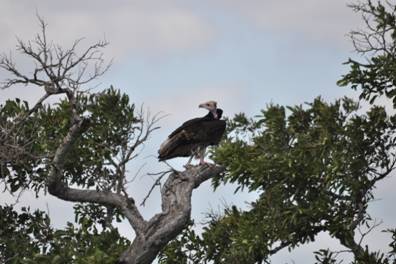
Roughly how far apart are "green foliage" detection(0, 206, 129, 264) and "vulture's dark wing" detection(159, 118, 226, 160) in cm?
230

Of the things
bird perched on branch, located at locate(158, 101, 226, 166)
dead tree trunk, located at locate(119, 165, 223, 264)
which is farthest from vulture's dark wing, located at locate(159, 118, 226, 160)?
dead tree trunk, located at locate(119, 165, 223, 264)

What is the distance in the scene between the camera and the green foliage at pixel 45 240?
1666 cm

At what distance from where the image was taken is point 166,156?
1525 centimetres

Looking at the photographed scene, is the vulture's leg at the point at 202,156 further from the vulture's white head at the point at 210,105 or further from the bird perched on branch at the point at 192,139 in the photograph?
the vulture's white head at the point at 210,105

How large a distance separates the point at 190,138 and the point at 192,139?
0.22 feet

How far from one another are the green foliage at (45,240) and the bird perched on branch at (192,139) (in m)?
2.30

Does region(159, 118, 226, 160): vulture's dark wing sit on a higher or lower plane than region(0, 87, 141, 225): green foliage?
lower

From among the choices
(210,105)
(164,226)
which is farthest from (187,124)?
(164,226)

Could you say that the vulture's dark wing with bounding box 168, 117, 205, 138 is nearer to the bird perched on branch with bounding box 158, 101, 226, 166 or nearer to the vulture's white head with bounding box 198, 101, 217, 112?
the bird perched on branch with bounding box 158, 101, 226, 166

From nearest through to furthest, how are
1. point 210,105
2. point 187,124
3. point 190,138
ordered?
point 190,138
point 187,124
point 210,105

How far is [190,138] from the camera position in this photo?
1548 centimetres

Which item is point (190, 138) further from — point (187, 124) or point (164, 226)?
point (164, 226)

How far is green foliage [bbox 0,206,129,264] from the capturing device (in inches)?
656

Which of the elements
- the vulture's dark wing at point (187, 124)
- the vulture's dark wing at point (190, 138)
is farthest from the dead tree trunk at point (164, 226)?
the vulture's dark wing at point (187, 124)
